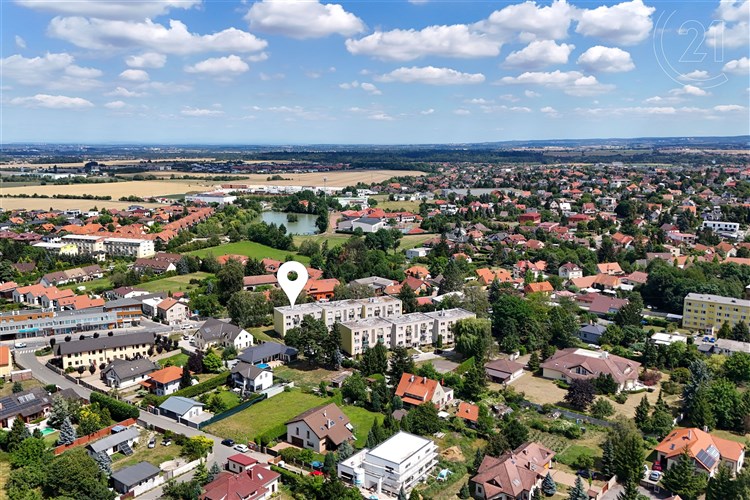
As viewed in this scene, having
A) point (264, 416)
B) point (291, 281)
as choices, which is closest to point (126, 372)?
point (264, 416)

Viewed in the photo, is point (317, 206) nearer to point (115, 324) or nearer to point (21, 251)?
point (21, 251)

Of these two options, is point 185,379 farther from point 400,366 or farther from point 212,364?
point 400,366

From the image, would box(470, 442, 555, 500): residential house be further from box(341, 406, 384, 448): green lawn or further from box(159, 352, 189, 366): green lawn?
box(159, 352, 189, 366): green lawn

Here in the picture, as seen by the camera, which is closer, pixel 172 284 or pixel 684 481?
pixel 684 481

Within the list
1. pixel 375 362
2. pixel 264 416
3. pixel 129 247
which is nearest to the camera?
pixel 264 416

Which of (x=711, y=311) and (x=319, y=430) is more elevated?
(x=711, y=311)

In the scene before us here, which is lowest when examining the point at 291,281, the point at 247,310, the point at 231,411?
the point at 231,411

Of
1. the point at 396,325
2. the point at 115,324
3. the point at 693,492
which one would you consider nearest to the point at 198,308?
the point at 115,324
